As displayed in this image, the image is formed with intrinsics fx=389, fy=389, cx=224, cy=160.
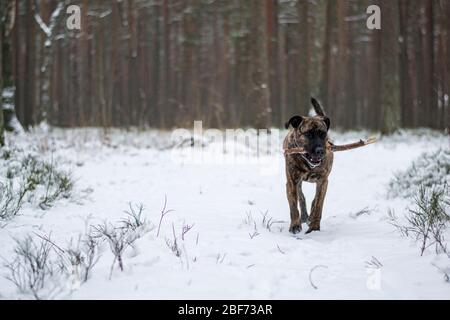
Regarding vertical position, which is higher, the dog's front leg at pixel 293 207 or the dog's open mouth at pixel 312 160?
the dog's open mouth at pixel 312 160

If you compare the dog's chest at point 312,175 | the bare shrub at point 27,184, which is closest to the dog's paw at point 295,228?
the dog's chest at point 312,175

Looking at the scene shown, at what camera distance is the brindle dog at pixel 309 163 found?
4.73 m

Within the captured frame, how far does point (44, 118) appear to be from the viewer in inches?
688

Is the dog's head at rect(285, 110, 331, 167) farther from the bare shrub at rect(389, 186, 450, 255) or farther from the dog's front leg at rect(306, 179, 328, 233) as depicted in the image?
the bare shrub at rect(389, 186, 450, 255)

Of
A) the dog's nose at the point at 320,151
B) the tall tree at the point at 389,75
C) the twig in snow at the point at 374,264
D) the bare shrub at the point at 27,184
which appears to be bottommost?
A: the twig in snow at the point at 374,264

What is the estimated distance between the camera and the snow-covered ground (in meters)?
2.85

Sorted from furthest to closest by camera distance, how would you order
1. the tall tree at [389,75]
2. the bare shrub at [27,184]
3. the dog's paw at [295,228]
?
the tall tree at [389,75], the bare shrub at [27,184], the dog's paw at [295,228]

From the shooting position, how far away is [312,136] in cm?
477

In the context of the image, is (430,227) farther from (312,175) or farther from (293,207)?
(293,207)

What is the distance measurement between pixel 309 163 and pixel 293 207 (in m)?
0.62

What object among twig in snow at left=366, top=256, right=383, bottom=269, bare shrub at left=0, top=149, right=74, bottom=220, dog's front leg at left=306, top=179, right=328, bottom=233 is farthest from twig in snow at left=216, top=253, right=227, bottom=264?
bare shrub at left=0, top=149, right=74, bottom=220

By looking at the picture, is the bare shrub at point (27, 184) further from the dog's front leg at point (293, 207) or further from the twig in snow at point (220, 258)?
the dog's front leg at point (293, 207)

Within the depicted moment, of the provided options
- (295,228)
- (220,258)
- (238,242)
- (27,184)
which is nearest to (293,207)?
(295,228)
